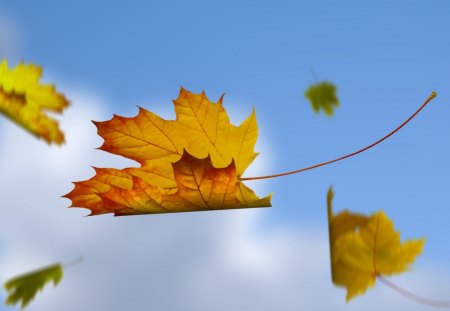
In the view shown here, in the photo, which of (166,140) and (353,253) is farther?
(166,140)

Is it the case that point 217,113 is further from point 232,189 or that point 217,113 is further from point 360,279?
point 360,279

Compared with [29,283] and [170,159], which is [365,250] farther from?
[29,283]

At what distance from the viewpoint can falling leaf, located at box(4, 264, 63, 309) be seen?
147 centimetres

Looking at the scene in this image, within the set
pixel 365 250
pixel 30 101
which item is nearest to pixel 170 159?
pixel 365 250

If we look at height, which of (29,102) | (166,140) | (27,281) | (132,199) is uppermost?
(29,102)

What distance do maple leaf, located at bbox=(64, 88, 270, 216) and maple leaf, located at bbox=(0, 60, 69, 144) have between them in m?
0.99

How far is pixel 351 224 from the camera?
0.96m

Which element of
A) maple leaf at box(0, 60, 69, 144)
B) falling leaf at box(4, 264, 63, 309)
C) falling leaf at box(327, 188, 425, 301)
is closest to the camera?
falling leaf at box(327, 188, 425, 301)

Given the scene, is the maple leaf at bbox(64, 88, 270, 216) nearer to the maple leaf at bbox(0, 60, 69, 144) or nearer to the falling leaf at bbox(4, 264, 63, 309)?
the falling leaf at bbox(4, 264, 63, 309)

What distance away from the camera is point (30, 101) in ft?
8.10

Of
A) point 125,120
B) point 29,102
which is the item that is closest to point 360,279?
point 125,120

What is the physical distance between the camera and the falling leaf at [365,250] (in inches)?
38.0

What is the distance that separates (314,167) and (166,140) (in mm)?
349

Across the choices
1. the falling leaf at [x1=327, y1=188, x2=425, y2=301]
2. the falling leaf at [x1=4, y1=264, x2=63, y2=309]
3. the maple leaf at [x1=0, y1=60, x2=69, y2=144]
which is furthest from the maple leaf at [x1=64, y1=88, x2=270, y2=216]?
the maple leaf at [x1=0, y1=60, x2=69, y2=144]
